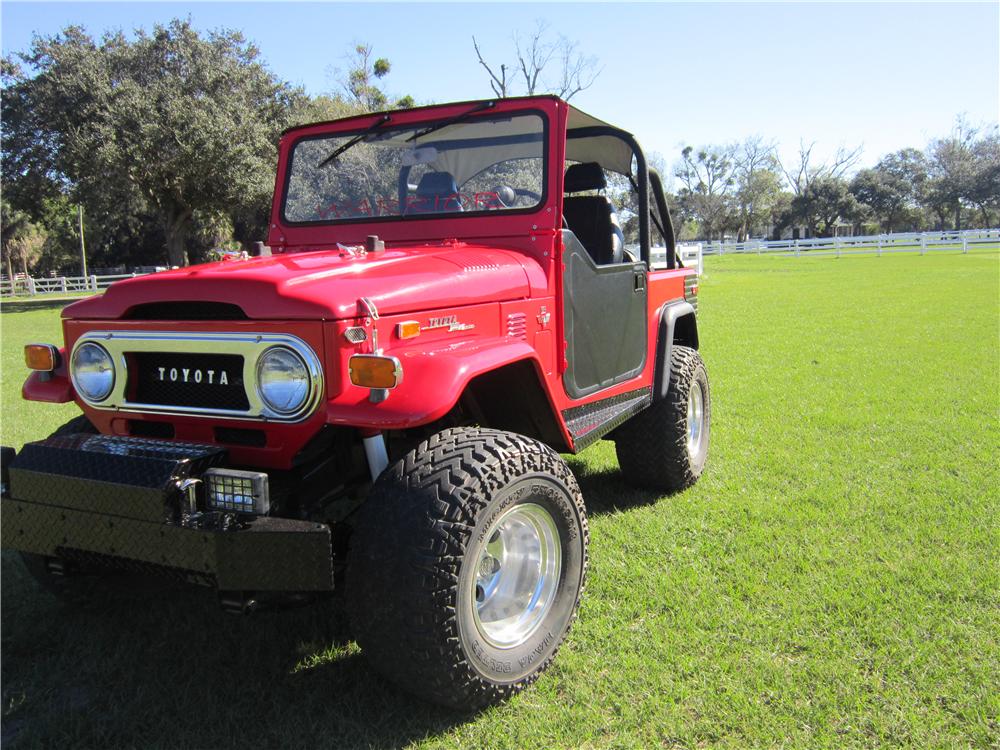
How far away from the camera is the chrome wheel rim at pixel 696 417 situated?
16.5ft

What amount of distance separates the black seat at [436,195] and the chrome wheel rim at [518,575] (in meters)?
1.62

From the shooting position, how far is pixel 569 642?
302cm

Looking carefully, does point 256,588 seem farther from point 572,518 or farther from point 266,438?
point 572,518

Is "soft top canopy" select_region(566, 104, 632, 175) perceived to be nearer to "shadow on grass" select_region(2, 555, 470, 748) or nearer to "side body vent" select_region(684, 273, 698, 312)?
"side body vent" select_region(684, 273, 698, 312)

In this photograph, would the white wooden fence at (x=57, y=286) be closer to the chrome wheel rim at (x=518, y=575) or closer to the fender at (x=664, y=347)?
the fender at (x=664, y=347)

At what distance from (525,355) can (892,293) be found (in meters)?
16.2

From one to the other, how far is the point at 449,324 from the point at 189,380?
0.95 metres

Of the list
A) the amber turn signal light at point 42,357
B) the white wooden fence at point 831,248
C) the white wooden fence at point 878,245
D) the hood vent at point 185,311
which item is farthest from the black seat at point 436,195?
the white wooden fence at point 831,248

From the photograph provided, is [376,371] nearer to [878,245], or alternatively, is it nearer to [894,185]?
[878,245]

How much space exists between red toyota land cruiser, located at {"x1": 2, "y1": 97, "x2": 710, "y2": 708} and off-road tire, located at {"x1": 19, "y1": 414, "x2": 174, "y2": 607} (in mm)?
17

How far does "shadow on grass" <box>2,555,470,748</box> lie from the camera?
2494 mm

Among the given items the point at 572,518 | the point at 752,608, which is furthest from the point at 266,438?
the point at 752,608

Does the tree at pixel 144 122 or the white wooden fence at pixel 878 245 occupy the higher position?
the tree at pixel 144 122

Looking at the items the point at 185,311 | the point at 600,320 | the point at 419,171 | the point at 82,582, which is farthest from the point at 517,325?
the point at 82,582
